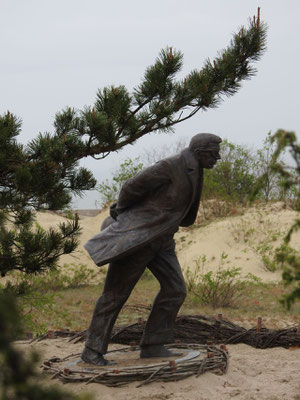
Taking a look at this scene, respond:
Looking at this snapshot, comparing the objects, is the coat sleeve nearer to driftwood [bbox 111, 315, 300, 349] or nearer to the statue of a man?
the statue of a man

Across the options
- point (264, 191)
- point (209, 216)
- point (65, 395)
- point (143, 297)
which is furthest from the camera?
point (264, 191)

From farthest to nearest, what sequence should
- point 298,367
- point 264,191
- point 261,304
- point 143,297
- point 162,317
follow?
point 264,191, point 143,297, point 261,304, point 298,367, point 162,317

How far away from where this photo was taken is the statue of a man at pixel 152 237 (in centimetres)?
480

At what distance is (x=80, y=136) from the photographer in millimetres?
5625

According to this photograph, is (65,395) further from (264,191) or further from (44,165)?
(264,191)

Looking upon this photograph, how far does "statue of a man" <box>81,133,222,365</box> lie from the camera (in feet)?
15.8

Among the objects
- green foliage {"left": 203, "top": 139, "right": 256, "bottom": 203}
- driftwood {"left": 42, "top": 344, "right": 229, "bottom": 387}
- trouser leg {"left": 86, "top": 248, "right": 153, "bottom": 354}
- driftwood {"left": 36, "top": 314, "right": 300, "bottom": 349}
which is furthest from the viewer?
green foliage {"left": 203, "top": 139, "right": 256, "bottom": 203}

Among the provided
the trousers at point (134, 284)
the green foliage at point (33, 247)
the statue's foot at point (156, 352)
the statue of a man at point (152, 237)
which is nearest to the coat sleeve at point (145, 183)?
the statue of a man at point (152, 237)

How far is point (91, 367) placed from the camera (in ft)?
16.2

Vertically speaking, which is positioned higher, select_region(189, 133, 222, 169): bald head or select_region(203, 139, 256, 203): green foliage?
select_region(203, 139, 256, 203): green foliage

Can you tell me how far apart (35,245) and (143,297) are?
606 cm

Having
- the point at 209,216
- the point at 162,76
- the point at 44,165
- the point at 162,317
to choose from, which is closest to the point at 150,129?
the point at 162,76

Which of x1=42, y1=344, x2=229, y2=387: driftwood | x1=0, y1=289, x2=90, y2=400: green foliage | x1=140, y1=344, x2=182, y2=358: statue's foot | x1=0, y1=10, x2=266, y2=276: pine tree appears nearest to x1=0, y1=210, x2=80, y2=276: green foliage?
x1=0, y1=10, x2=266, y2=276: pine tree

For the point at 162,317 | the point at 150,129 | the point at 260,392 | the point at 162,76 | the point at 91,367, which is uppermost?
the point at 162,76
